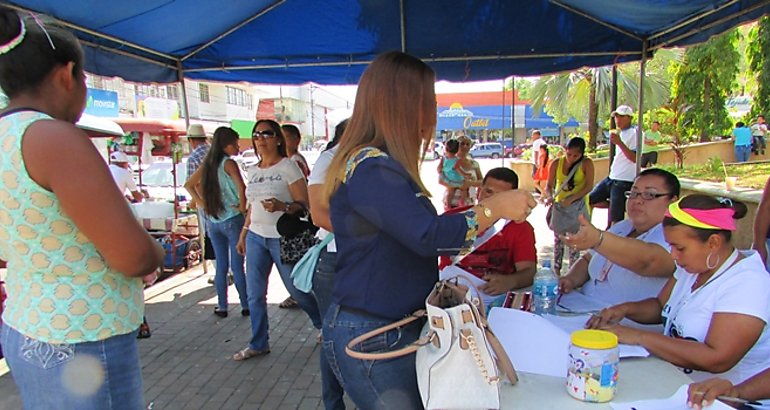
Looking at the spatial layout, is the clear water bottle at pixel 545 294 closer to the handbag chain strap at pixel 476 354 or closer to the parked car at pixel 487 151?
the handbag chain strap at pixel 476 354

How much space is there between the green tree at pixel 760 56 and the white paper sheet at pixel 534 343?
15.4 metres

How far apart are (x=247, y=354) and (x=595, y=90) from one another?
582 inches

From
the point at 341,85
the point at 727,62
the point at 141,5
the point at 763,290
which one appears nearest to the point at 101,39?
the point at 141,5

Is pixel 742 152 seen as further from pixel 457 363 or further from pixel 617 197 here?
pixel 457 363

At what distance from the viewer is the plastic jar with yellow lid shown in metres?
1.45

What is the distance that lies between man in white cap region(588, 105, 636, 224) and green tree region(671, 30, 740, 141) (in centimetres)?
1155

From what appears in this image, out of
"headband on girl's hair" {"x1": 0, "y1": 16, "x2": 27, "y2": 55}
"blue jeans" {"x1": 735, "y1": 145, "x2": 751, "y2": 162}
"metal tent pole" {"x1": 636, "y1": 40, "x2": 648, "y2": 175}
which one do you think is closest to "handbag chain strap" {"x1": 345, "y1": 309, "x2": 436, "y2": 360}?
"headband on girl's hair" {"x1": 0, "y1": 16, "x2": 27, "y2": 55}

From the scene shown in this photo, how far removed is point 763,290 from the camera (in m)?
1.71

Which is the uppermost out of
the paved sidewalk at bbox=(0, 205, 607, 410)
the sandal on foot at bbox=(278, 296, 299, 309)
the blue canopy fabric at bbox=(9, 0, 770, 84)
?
the blue canopy fabric at bbox=(9, 0, 770, 84)

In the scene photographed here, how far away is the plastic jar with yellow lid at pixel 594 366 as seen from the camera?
4.75ft

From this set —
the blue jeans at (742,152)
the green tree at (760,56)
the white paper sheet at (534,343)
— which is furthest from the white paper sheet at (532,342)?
the blue jeans at (742,152)

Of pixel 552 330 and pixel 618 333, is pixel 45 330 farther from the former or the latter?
pixel 618 333

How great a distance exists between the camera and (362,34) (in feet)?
17.4

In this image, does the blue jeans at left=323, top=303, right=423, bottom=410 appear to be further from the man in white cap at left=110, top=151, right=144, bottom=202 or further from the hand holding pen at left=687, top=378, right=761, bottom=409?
the man in white cap at left=110, top=151, right=144, bottom=202
